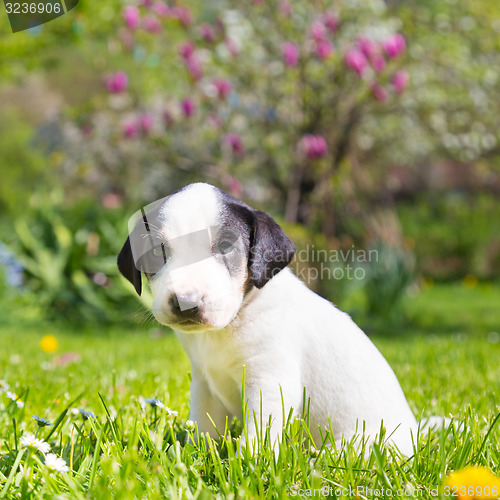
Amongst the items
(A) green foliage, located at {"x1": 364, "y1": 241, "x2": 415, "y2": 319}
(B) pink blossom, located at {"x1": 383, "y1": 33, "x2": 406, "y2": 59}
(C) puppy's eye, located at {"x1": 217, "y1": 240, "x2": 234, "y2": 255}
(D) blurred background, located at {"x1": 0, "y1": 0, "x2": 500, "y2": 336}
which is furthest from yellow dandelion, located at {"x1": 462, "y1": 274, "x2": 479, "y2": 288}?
(C) puppy's eye, located at {"x1": 217, "y1": 240, "x2": 234, "y2": 255}

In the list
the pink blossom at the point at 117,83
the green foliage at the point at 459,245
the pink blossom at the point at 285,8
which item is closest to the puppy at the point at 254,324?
the pink blossom at the point at 117,83

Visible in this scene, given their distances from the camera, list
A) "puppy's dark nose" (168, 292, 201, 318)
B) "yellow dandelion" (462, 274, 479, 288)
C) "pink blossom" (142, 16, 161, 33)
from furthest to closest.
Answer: "yellow dandelion" (462, 274, 479, 288), "pink blossom" (142, 16, 161, 33), "puppy's dark nose" (168, 292, 201, 318)

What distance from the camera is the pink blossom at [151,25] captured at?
787 centimetres

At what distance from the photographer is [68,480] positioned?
5.33 feet

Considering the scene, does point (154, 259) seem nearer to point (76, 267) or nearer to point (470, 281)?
point (76, 267)

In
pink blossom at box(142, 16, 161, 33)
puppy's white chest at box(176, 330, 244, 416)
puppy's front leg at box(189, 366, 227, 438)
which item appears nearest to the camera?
puppy's white chest at box(176, 330, 244, 416)

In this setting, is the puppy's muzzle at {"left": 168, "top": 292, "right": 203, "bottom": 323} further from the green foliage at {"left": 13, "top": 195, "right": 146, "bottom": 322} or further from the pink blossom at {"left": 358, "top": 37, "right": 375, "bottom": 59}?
the pink blossom at {"left": 358, "top": 37, "right": 375, "bottom": 59}

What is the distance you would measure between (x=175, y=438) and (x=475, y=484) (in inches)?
38.9

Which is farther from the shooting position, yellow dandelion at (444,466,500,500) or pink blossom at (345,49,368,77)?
pink blossom at (345,49,368,77)

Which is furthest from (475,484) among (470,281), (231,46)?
(470,281)

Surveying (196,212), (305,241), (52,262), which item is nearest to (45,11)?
(52,262)

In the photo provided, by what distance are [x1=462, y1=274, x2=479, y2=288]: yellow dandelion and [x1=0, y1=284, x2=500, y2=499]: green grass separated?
832cm

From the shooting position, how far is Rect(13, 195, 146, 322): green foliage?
Answer: 23.1 ft

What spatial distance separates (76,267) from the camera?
716cm
